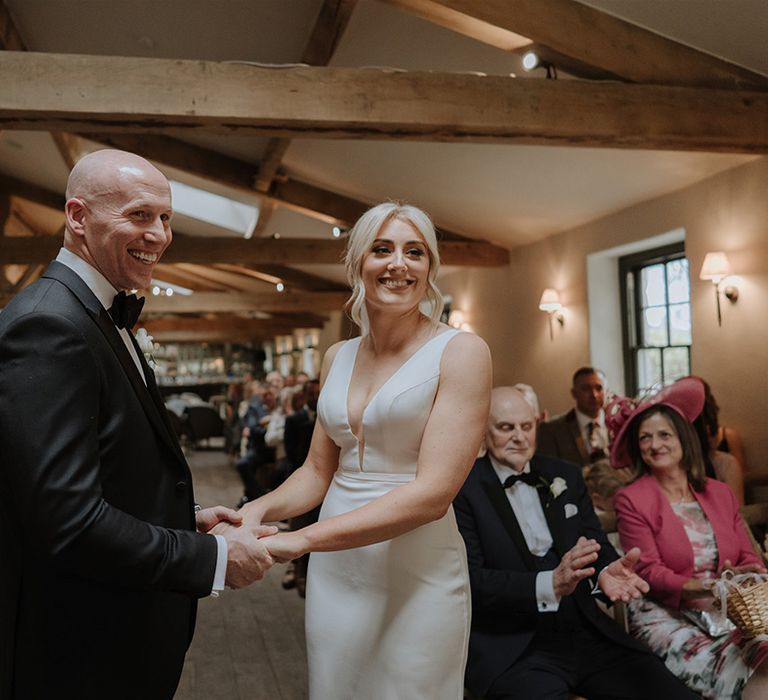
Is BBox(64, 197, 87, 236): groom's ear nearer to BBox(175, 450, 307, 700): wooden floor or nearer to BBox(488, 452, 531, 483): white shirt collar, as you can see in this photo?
BBox(488, 452, 531, 483): white shirt collar

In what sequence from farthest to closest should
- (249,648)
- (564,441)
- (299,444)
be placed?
(299,444)
(564,441)
(249,648)

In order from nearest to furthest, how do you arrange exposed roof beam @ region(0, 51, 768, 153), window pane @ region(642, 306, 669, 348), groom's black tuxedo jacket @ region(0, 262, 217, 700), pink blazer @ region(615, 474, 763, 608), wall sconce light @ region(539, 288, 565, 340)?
groom's black tuxedo jacket @ region(0, 262, 217, 700) → pink blazer @ region(615, 474, 763, 608) → exposed roof beam @ region(0, 51, 768, 153) → window pane @ region(642, 306, 669, 348) → wall sconce light @ region(539, 288, 565, 340)

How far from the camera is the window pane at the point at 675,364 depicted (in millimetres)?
6738

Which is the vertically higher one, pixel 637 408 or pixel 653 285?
pixel 653 285

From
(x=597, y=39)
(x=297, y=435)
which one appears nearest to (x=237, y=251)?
(x=297, y=435)

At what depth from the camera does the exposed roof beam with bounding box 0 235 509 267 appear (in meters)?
9.52

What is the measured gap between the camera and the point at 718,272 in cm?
567

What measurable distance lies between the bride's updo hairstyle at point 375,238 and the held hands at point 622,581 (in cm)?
88

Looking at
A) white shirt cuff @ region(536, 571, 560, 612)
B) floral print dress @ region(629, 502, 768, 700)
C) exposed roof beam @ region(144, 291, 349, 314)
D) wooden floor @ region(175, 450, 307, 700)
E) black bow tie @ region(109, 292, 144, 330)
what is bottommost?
wooden floor @ region(175, 450, 307, 700)

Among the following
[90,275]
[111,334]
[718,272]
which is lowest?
[111,334]

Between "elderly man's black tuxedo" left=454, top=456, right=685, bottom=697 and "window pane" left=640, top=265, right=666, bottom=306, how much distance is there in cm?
488

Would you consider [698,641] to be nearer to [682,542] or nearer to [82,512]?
[682,542]

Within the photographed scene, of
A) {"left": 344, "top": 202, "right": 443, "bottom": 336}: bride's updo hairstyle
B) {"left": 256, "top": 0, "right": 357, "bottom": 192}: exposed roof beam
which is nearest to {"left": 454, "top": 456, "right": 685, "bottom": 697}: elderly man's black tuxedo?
{"left": 344, "top": 202, "right": 443, "bottom": 336}: bride's updo hairstyle

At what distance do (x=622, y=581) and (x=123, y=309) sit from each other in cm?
149
